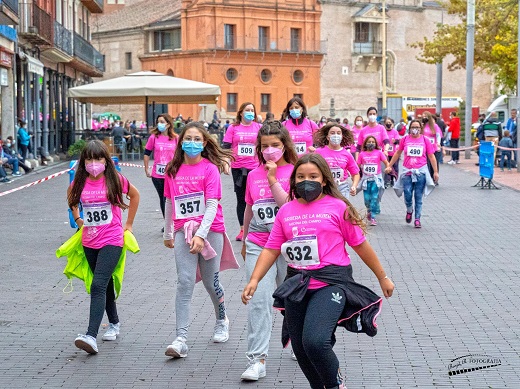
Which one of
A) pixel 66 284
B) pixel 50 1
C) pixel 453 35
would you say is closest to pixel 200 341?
pixel 66 284

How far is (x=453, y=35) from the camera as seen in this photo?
44.9 m

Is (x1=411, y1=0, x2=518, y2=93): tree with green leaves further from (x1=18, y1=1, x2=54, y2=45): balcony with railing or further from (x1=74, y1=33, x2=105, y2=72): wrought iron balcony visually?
(x1=18, y1=1, x2=54, y2=45): balcony with railing

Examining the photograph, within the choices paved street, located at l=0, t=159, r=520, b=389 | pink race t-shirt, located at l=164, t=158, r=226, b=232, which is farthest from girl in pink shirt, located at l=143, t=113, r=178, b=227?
pink race t-shirt, located at l=164, t=158, r=226, b=232

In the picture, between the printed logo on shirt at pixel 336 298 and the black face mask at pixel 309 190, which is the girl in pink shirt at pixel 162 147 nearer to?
the black face mask at pixel 309 190

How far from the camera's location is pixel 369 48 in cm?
7894

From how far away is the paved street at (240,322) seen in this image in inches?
278

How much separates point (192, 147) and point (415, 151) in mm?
9167

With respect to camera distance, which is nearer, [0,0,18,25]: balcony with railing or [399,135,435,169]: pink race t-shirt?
[399,135,435,169]: pink race t-shirt

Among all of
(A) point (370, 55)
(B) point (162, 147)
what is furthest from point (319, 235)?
(A) point (370, 55)

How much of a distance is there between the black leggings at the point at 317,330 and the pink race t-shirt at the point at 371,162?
11.2 metres

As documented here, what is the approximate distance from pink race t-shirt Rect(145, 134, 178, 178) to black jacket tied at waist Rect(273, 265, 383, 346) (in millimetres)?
9027

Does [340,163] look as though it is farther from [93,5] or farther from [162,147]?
[93,5]

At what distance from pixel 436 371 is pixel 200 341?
1936 mm

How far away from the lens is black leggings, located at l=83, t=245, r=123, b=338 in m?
7.74
